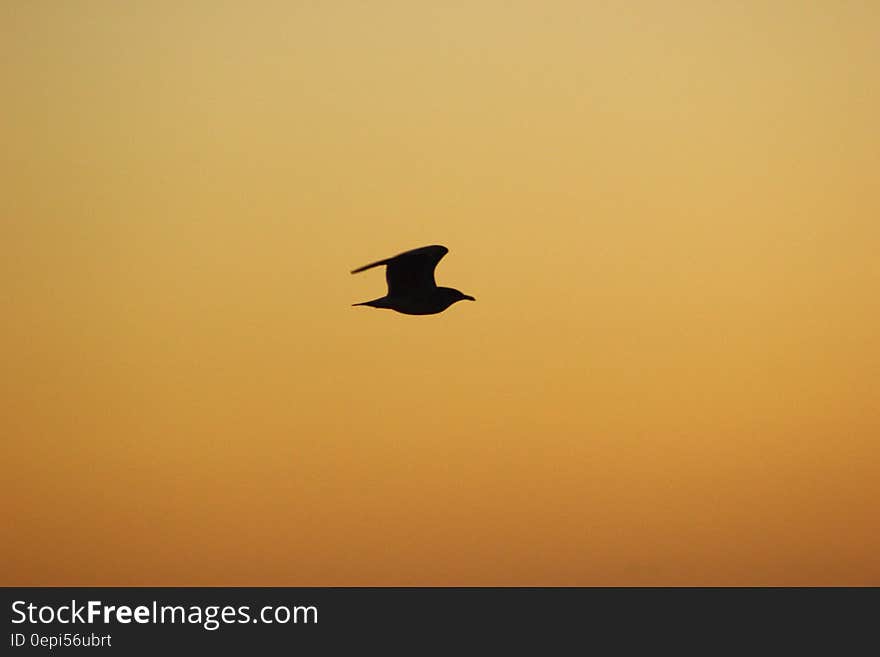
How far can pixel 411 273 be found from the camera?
2709 centimetres

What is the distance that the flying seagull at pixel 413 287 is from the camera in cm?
2694

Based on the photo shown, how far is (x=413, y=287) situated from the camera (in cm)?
2723

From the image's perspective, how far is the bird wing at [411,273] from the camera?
2694 centimetres

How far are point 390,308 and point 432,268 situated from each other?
1152 mm

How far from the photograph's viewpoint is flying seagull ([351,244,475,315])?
2694 cm

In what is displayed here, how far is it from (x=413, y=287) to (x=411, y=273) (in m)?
0.31

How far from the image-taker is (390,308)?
27.0 meters

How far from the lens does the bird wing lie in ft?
88.4

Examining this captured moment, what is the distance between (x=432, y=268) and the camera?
89.1ft
